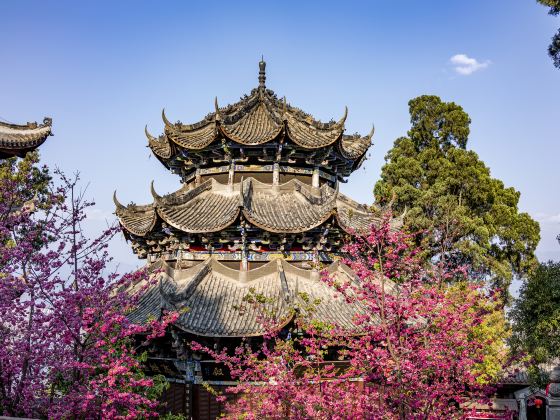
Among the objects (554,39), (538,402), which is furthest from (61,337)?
(538,402)

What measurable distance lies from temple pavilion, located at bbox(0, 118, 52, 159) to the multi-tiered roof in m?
3.87

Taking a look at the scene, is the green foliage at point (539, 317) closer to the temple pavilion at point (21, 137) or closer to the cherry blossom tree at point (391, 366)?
the cherry blossom tree at point (391, 366)

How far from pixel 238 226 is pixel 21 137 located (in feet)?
20.2

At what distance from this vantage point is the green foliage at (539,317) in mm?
15164

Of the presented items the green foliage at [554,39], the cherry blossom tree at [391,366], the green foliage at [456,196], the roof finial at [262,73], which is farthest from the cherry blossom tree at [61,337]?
the green foliage at [456,196]

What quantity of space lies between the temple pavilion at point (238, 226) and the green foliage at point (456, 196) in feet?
25.4

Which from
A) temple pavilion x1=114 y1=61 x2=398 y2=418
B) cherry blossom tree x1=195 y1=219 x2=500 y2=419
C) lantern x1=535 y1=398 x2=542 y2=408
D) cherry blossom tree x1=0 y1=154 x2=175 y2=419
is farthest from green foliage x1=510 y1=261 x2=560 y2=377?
cherry blossom tree x1=0 y1=154 x2=175 y2=419

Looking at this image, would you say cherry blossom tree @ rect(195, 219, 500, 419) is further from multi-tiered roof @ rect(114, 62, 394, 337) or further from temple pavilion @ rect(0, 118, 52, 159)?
temple pavilion @ rect(0, 118, 52, 159)

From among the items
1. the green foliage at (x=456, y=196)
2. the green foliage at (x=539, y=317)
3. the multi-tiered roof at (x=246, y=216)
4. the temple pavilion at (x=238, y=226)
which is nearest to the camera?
the temple pavilion at (x=238, y=226)

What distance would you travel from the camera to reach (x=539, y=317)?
1603cm

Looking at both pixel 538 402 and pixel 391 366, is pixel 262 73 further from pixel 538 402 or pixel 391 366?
pixel 538 402

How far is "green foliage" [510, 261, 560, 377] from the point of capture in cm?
1516

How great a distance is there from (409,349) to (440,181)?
2023cm

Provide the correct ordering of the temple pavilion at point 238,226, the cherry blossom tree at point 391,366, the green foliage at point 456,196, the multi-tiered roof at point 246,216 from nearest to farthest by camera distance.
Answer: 1. the cherry blossom tree at point 391,366
2. the temple pavilion at point 238,226
3. the multi-tiered roof at point 246,216
4. the green foliage at point 456,196
